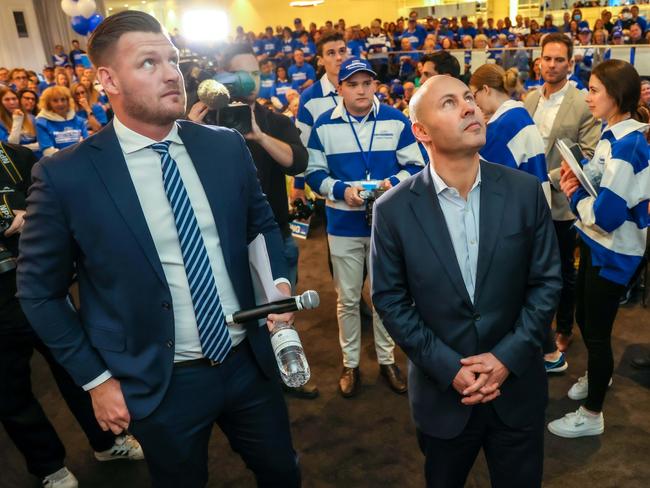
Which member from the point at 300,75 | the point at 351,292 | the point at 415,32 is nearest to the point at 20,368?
the point at 351,292

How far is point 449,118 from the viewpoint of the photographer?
159 centimetres

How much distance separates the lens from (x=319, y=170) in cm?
294

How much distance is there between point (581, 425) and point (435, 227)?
62.5 inches

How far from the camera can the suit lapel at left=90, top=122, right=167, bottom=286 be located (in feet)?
4.68

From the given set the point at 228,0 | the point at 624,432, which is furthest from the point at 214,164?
the point at 228,0

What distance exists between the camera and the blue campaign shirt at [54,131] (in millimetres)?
5691

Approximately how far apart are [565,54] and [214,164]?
2533mm

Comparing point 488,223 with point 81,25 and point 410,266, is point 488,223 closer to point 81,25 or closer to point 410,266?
point 410,266

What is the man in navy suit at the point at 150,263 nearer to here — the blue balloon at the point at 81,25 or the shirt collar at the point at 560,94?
the shirt collar at the point at 560,94

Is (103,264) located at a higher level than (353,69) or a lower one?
lower

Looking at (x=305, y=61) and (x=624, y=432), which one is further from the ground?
(x=305, y=61)

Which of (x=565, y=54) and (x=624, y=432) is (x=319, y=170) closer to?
(x=565, y=54)

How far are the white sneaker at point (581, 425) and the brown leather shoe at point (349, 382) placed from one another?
1046mm

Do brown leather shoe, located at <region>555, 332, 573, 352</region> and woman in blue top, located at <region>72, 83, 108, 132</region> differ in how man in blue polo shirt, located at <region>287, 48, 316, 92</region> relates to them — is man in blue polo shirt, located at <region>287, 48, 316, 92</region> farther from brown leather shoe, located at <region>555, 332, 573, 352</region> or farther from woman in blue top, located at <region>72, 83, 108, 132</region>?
brown leather shoe, located at <region>555, 332, 573, 352</region>
